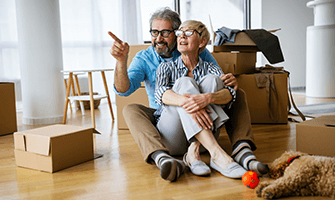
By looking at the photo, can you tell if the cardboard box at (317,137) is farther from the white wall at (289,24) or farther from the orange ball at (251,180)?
the white wall at (289,24)

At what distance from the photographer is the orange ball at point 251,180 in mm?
1294

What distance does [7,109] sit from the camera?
102 inches

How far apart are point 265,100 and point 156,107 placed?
3.83ft

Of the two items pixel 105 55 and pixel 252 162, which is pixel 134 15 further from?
pixel 252 162

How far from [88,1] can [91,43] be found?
54 cm

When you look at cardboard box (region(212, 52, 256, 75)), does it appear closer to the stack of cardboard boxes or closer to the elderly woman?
the stack of cardboard boxes

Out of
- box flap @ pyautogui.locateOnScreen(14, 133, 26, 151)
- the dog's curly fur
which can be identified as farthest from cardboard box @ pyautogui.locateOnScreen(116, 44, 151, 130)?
the dog's curly fur

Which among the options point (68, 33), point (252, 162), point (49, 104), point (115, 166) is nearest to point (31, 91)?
point (49, 104)

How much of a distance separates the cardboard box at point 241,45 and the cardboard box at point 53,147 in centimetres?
157

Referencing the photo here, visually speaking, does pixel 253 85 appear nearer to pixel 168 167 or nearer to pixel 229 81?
pixel 229 81

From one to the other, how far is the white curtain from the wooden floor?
2190 mm

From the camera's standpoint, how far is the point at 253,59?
2.93 meters

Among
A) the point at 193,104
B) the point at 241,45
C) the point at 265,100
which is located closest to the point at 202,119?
the point at 193,104

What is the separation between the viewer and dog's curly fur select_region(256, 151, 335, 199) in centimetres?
119
